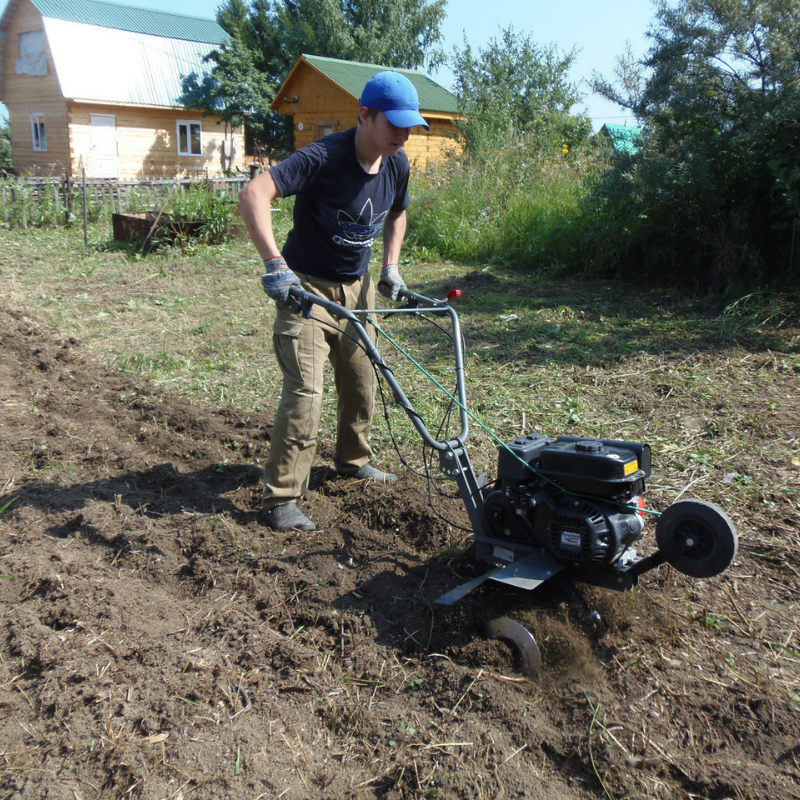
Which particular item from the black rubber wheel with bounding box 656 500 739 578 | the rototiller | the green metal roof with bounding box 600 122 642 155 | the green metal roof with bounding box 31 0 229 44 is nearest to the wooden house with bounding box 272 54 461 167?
the green metal roof with bounding box 31 0 229 44

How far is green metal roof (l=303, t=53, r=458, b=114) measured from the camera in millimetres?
25672

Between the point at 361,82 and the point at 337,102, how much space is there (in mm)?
1005

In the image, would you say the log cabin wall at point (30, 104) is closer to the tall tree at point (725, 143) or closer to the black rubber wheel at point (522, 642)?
the tall tree at point (725, 143)

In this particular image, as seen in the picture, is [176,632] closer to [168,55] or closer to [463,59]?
[463,59]

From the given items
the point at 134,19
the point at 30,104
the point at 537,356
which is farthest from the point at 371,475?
the point at 134,19

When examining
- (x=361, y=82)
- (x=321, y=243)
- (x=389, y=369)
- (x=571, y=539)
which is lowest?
(x=571, y=539)

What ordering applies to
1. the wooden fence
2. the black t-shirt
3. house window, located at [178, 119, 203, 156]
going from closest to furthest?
the black t-shirt
the wooden fence
house window, located at [178, 119, 203, 156]

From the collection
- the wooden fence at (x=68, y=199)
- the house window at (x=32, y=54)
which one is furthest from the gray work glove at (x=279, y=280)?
the house window at (x=32, y=54)

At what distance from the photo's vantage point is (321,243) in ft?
12.9

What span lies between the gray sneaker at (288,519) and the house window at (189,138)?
102 ft

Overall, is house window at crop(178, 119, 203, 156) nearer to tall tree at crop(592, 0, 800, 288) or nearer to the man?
tall tree at crop(592, 0, 800, 288)

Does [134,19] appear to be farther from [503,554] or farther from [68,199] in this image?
[503,554]

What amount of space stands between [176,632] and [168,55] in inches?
1314

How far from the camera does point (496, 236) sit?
11.6m
